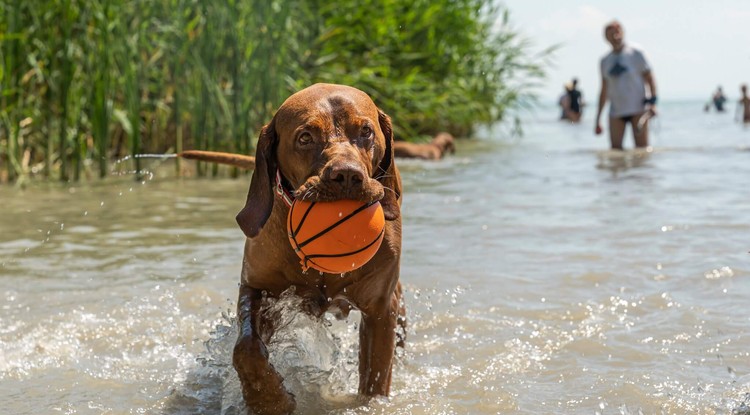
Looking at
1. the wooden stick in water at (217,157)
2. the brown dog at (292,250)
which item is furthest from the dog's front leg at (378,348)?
the wooden stick in water at (217,157)

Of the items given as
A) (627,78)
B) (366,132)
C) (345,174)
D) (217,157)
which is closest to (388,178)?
(366,132)

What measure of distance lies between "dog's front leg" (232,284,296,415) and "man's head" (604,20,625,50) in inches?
365

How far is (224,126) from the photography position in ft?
30.2

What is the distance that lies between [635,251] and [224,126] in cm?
446

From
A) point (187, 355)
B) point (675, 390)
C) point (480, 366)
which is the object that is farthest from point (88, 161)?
point (675, 390)

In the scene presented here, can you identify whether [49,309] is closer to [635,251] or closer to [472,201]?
[635,251]

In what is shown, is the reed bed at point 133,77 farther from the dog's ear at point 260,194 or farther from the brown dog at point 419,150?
the dog's ear at point 260,194

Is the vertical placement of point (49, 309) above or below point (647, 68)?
below

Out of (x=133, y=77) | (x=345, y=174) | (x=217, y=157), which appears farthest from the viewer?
(x=133, y=77)

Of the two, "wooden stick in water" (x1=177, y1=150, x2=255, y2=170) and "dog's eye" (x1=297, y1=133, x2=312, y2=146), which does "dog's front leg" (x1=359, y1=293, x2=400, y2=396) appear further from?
"wooden stick in water" (x1=177, y1=150, x2=255, y2=170)

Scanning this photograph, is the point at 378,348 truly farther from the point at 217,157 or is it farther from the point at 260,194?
the point at 217,157

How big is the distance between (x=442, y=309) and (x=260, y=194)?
182cm

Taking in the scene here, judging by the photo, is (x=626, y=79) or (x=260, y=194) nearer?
(x=260, y=194)

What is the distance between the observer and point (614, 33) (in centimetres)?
1182
